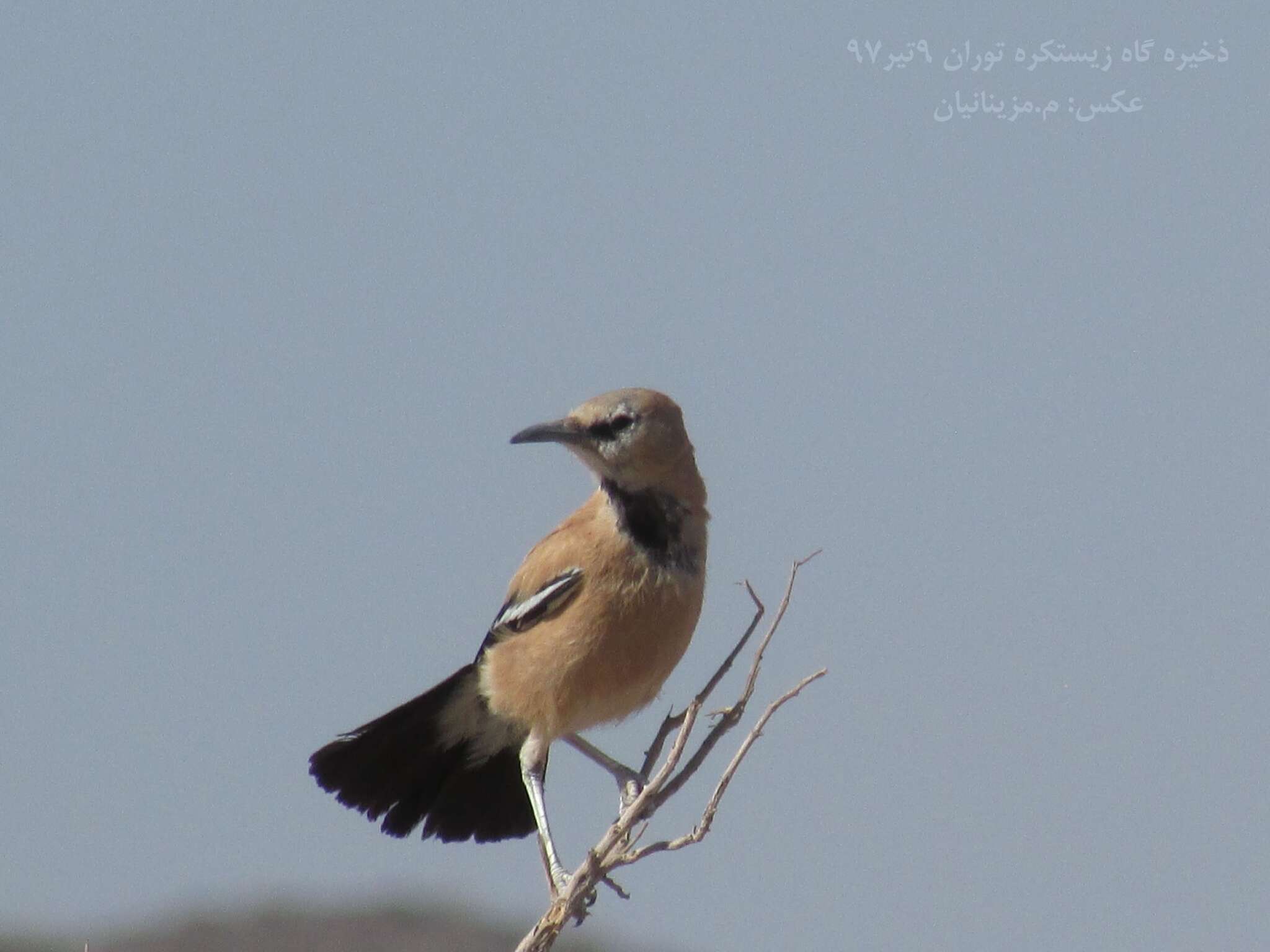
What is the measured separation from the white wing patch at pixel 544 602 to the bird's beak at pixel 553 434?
1.72 ft

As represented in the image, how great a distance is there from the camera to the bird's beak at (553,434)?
6.21m

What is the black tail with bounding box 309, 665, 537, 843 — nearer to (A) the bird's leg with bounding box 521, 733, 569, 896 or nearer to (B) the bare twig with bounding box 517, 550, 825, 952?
(A) the bird's leg with bounding box 521, 733, 569, 896

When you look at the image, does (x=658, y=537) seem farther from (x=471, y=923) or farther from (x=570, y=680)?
(x=471, y=923)

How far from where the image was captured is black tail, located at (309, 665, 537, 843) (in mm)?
6902

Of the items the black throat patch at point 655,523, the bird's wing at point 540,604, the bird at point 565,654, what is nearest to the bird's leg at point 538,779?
the bird at point 565,654

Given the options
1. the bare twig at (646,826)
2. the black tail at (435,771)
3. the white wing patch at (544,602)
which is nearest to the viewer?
the bare twig at (646,826)

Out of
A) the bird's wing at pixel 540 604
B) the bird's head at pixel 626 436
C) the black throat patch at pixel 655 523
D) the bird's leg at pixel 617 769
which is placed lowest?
the bird's leg at pixel 617 769

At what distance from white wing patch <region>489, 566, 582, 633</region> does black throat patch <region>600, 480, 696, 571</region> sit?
28cm

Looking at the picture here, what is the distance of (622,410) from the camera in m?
6.30

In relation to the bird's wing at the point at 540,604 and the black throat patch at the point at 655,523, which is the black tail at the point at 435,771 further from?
the black throat patch at the point at 655,523

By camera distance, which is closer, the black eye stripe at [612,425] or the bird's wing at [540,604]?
the black eye stripe at [612,425]

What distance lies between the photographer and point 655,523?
251 inches

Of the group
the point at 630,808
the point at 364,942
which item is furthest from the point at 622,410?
the point at 364,942

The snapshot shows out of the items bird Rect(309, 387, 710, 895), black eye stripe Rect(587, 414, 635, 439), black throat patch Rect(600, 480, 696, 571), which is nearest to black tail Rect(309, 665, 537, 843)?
bird Rect(309, 387, 710, 895)
